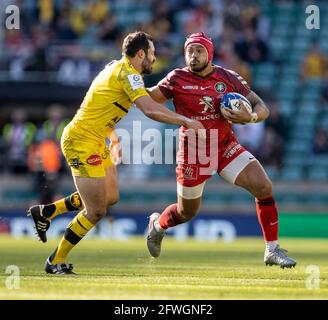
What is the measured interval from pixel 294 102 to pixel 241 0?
9.85 feet

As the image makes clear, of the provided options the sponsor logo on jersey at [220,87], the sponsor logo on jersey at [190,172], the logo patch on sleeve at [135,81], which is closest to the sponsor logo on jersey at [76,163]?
the logo patch on sleeve at [135,81]

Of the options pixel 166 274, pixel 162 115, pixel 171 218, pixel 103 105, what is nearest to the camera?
pixel 162 115

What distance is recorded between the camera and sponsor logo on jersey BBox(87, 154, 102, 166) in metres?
11.1

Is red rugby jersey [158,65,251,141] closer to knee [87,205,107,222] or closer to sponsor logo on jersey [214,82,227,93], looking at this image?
sponsor logo on jersey [214,82,227,93]

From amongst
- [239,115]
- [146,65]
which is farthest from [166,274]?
[146,65]

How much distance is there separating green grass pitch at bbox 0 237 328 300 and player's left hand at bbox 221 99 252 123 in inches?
65.2

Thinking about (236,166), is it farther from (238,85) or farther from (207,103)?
(238,85)

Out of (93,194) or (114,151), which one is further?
(114,151)

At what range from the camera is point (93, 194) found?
36.1ft

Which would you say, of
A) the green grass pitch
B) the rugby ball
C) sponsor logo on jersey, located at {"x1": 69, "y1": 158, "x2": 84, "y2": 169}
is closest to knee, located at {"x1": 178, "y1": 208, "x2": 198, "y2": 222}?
the green grass pitch

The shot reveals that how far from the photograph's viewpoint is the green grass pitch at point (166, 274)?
9.26 metres

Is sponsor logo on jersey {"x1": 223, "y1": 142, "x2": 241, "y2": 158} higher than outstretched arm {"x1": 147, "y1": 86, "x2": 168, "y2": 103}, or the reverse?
outstretched arm {"x1": 147, "y1": 86, "x2": 168, "y2": 103}

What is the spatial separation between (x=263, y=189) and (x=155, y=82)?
40.3 ft

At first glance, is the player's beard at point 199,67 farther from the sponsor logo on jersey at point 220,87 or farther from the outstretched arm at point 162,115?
the outstretched arm at point 162,115
